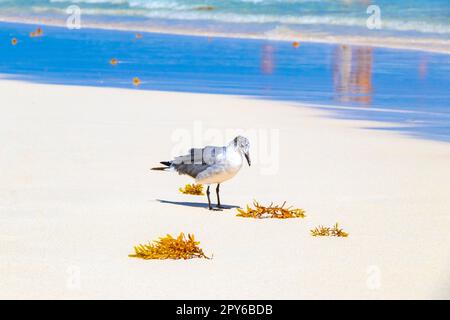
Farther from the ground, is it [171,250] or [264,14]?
[264,14]

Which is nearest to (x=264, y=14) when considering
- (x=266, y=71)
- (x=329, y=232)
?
(x=266, y=71)

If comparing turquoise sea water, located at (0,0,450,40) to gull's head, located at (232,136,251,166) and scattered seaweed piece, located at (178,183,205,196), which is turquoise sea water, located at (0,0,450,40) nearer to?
scattered seaweed piece, located at (178,183,205,196)

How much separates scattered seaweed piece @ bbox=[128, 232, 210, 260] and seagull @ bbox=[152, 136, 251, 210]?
1.57 m

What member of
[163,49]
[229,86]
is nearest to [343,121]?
[229,86]

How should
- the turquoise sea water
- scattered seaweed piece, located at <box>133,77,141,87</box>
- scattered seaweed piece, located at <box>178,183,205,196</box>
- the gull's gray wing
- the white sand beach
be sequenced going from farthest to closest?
the turquoise sea water → scattered seaweed piece, located at <box>133,77,141,87</box> → scattered seaweed piece, located at <box>178,183,205,196</box> → the gull's gray wing → the white sand beach

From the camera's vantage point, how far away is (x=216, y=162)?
9.73 meters

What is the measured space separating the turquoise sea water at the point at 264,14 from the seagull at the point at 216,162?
2966 cm

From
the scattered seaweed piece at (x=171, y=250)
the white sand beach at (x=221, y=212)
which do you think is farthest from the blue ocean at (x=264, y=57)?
the scattered seaweed piece at (x=171, y=250)

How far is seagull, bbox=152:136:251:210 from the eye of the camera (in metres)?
9.64

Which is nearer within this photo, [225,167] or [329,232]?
[329,232]

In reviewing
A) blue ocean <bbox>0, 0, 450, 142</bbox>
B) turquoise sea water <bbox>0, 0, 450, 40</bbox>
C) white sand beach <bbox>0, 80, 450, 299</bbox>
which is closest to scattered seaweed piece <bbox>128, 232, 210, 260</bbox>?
white sand beach <bbox>0, 80, 450, 299</bbox>

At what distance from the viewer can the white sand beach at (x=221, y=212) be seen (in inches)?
292

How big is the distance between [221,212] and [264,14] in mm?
41233

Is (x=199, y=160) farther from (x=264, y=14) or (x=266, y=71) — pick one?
(x=264, y=14)
